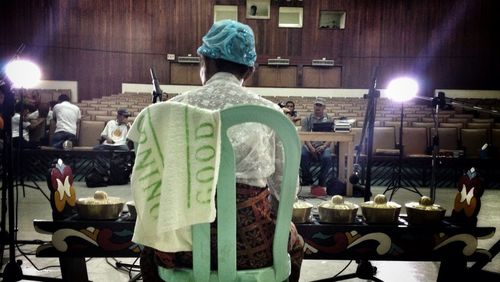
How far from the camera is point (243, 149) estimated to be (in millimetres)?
1241

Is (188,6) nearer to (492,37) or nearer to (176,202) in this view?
(492,37)

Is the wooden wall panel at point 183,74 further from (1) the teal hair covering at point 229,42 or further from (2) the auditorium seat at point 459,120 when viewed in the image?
(1) the teal hair covering at point 229,42

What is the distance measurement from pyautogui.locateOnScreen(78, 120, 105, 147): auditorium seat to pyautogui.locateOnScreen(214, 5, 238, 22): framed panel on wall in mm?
7535

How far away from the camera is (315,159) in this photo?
577 cm

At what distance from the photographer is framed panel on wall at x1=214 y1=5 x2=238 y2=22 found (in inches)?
526

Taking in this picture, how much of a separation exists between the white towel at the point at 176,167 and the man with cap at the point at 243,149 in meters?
0.14

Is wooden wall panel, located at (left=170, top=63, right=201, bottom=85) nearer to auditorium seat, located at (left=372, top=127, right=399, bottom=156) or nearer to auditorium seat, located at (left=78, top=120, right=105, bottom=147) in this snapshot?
auditorium seat, located at (left=78, top=120, right=105, bottom=147)

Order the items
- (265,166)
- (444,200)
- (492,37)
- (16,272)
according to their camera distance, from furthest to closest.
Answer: (492,37) → (444,200) → (16,272) → (265,166)

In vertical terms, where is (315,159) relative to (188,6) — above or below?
below

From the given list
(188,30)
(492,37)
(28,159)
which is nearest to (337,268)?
(28,159)

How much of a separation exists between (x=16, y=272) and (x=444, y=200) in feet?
14.1

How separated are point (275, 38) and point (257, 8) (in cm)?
127

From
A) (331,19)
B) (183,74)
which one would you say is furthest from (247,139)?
(331,19)

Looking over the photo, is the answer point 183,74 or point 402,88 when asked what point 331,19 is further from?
point 402,88
